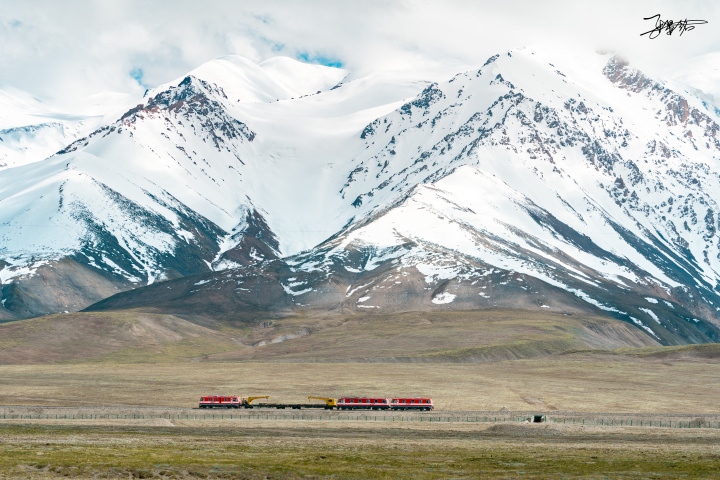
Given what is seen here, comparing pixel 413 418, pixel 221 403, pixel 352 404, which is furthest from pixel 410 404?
pixel 221 403

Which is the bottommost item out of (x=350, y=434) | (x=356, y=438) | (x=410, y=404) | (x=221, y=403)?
(x=356, y=438)

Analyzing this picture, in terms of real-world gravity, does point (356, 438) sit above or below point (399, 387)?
below

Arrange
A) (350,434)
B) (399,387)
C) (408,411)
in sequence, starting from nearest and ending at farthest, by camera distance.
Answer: (350,434)
(408,411)
(399,387)

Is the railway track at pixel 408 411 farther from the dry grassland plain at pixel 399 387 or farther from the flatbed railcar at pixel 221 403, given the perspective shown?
the dry grassland plain at pixel 399 387

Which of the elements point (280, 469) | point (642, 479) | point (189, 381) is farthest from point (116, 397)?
point (642, 479)

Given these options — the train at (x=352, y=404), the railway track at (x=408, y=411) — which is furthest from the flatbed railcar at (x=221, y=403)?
the railway track at (x=408, y=411)

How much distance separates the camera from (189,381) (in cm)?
16962

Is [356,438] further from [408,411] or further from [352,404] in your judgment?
[352,404]

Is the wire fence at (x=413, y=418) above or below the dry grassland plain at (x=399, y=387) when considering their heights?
below

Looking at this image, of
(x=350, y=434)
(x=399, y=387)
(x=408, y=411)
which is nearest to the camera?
(x=350, y=434)

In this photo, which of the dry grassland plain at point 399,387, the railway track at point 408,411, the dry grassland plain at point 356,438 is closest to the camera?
the dry grassland plain at point 356,438

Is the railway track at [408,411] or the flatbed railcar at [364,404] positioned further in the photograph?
the flatbed railcar at [364,404]

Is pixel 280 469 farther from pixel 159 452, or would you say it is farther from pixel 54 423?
pixel 54 423

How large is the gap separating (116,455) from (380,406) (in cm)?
6038
